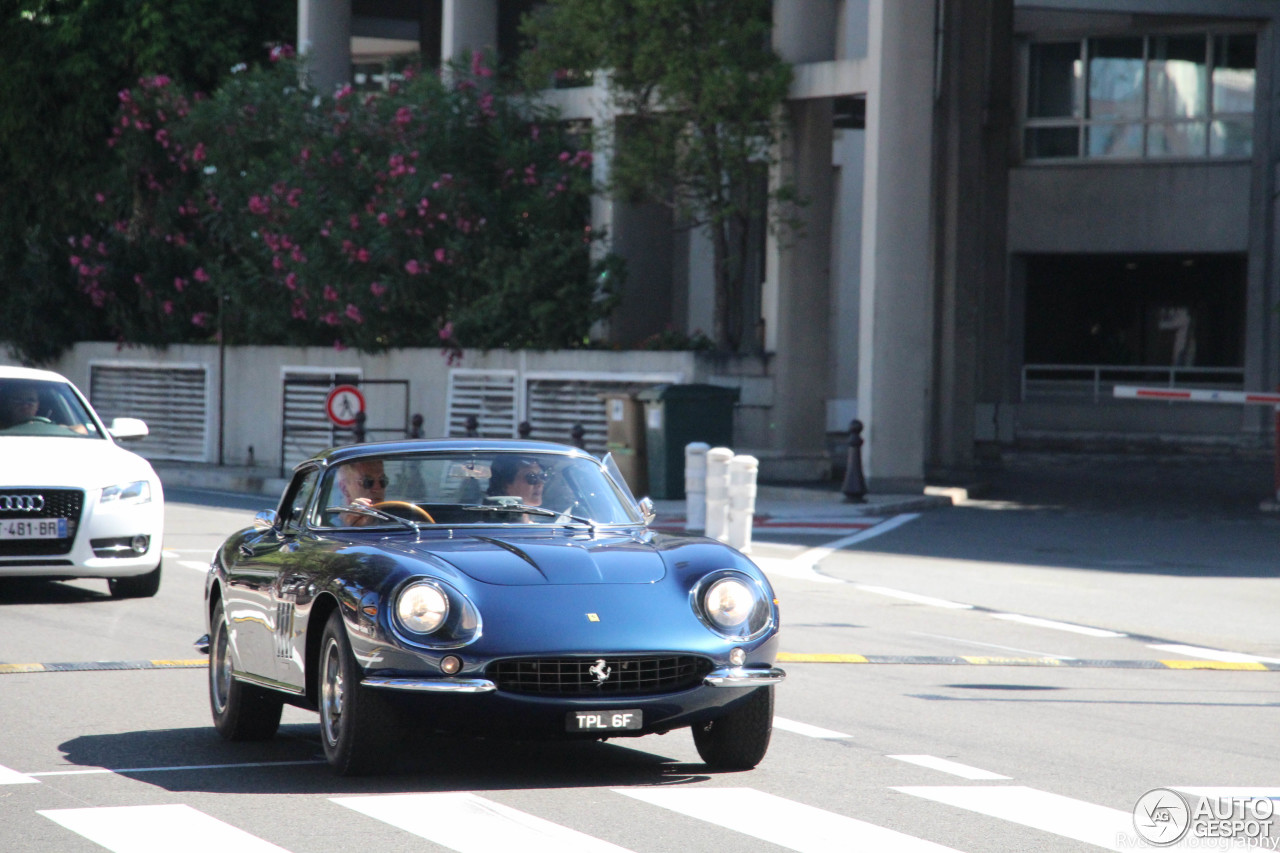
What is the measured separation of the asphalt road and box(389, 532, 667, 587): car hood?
780 millimetres

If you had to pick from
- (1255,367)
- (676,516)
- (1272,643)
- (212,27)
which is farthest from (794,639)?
(1255,367)

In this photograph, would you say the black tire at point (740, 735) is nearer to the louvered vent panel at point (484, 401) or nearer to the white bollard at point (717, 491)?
the white bollard at point (717, 491)

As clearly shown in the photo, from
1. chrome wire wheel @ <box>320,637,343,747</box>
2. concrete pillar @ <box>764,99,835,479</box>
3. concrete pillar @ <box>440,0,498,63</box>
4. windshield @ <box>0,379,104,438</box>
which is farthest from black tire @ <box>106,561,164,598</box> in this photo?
concrete pillar @ <box>440,0,498,63</box>

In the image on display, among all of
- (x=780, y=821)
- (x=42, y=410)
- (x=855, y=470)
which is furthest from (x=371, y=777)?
(x=855, y=470)

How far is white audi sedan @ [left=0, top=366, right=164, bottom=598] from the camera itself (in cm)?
1284

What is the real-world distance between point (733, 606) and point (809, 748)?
1.21m

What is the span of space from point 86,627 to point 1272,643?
25.3ft

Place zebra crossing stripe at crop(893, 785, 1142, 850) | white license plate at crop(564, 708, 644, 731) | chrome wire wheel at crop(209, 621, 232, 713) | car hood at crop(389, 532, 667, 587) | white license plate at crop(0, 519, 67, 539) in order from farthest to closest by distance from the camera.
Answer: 1. white license plate at crop(0, 519, 67, 539)
2. chrome wire wheel at crop(209, 621, 232, 713)
3. car hood at crop(389, 532, 667, 587)
4. white license plate at crop(564, 708, 644, 731)
5. zebra crossing stripe at crop(893, 785, 1142, 850)

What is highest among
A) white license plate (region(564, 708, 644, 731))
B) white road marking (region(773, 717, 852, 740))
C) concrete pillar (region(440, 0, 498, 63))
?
concrete pillar (region(440, 0, 498, 63))

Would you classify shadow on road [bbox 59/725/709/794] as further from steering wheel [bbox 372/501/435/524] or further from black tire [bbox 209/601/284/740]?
steering wheel [bbox 372/501/435/524]

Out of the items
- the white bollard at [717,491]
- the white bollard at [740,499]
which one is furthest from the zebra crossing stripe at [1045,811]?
the white bollard at [717,491]

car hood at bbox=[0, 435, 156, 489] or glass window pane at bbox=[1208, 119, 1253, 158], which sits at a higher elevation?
glass window pane at bbox=[1208, 119, 1253, 158]

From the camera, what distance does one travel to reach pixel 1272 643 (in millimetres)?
12672

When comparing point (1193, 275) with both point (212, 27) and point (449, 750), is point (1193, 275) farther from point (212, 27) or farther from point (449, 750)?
point (449, 750)
